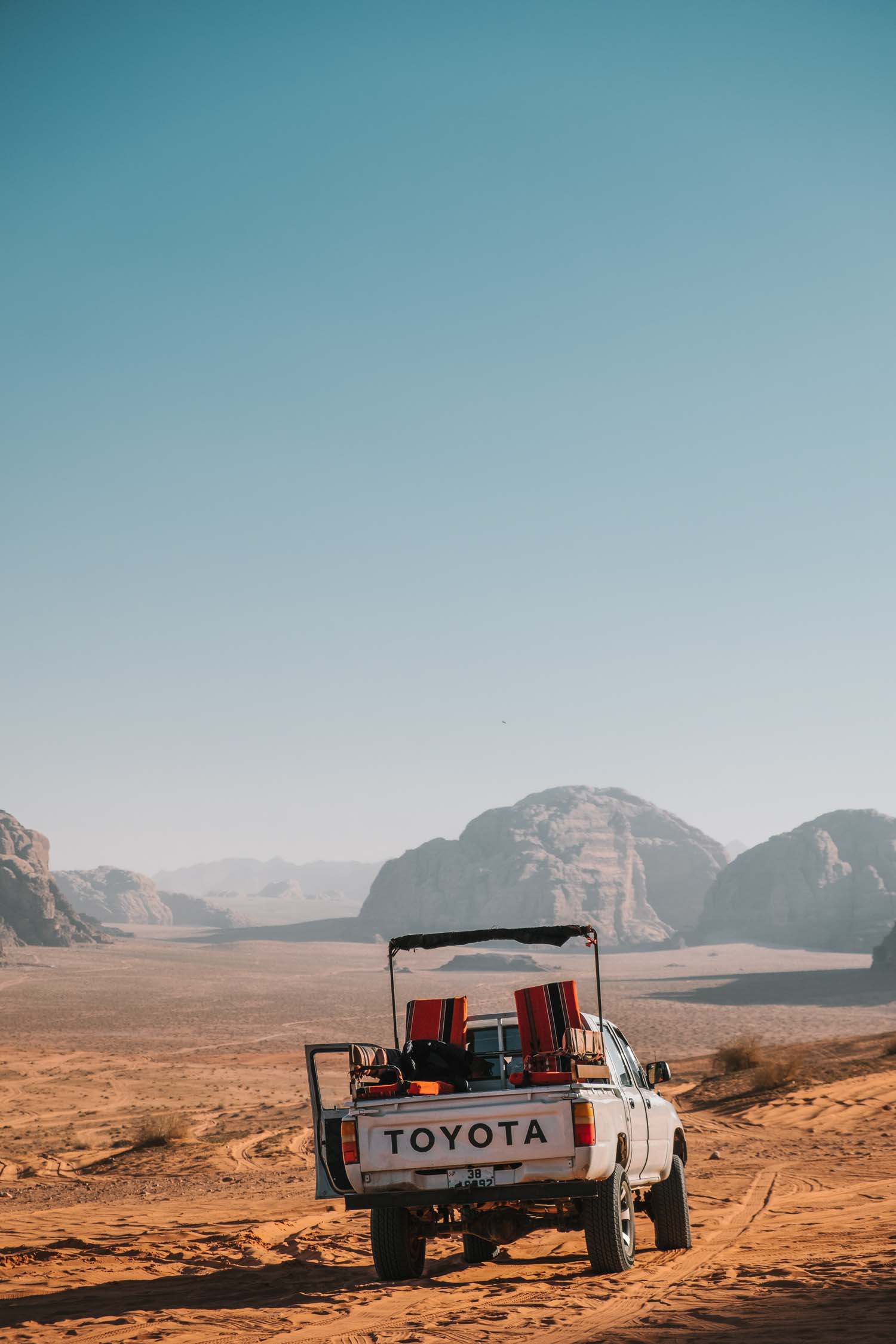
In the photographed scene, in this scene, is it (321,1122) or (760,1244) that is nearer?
(321,1122)

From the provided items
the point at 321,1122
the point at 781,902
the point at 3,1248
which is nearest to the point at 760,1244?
the point at 321,1122

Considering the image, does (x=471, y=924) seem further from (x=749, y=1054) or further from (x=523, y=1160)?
(x=523, y=1160)

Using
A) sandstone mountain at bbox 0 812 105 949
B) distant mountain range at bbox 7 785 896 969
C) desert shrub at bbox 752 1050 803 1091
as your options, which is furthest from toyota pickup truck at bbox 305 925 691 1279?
distant mountain range at bbox 7 785 896 969

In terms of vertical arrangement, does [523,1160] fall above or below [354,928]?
above

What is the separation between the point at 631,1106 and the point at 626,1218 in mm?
778

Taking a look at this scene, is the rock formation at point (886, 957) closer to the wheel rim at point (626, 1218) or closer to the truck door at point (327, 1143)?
the wheel rim at point (626, 1218)

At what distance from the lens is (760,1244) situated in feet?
29.6

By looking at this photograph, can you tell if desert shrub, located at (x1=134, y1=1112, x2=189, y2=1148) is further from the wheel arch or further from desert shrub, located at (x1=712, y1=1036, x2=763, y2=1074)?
desert shrub, located at (x1=712, y1=1036, x2=763, y2=1074)

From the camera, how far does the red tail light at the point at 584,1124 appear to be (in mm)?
7008

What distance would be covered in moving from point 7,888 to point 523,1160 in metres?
113

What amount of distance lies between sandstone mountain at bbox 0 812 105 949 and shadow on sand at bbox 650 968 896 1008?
205 ft

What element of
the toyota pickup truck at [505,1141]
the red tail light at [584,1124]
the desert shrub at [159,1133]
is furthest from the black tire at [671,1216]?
the desert shrub at [159,1133]

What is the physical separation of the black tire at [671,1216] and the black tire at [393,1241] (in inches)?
89.6

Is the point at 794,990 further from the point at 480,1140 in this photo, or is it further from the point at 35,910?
the point at 35,910
